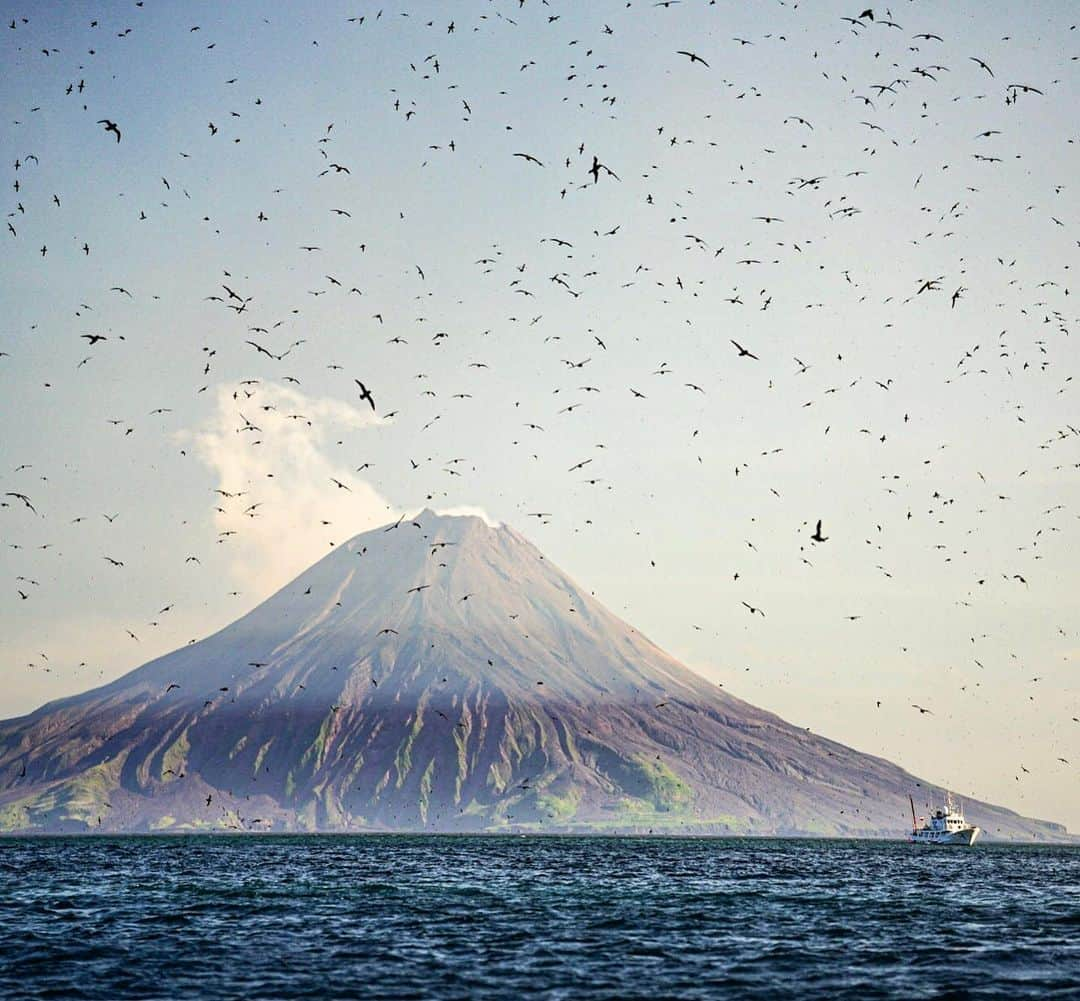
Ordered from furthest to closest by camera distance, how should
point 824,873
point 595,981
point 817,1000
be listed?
point 824,873, point 595,981, point 817,1000

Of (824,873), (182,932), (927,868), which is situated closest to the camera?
(182,932)

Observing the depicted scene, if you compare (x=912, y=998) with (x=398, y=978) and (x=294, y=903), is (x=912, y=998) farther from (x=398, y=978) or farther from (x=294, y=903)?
(x=294, y=903)

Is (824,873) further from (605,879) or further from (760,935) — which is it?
(760,935)

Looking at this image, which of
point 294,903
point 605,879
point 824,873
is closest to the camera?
point 294,903

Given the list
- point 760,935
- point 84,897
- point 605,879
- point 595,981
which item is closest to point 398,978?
point 595,981

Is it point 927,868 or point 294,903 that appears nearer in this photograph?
point 294,903

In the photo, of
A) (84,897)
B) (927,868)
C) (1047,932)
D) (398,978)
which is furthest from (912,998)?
(927,868)
